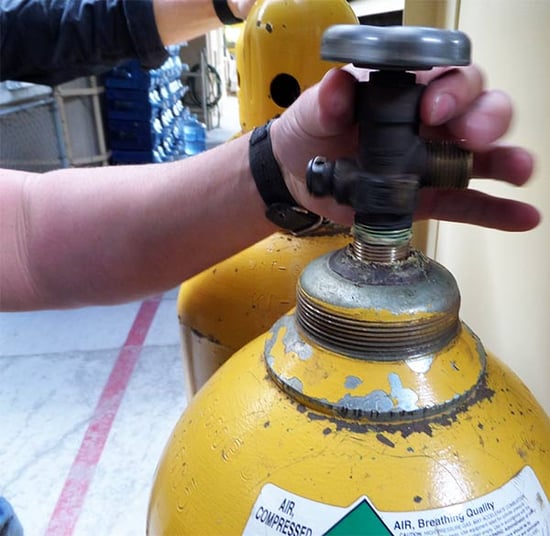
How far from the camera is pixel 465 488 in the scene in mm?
393

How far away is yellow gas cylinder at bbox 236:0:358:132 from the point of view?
717 mm

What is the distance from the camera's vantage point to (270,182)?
2.04ft

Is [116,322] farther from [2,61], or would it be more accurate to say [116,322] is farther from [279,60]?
[279,60]

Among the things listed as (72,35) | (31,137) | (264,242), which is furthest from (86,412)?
(31,137)

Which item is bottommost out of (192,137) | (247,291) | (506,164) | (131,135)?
(192,137)

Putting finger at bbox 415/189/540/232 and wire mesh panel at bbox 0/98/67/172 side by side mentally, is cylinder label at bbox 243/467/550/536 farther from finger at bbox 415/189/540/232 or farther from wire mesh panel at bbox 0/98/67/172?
wire mesh panel at bbox 0/98/67/172

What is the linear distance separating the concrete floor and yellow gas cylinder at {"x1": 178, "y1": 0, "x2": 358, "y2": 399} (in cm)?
74

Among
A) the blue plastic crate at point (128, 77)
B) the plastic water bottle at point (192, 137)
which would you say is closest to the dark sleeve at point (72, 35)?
the blue plastic crate at point (128, 77)

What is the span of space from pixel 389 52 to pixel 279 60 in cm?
41

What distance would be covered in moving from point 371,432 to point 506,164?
0.28 metres

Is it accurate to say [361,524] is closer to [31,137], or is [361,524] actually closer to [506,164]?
[506,164]

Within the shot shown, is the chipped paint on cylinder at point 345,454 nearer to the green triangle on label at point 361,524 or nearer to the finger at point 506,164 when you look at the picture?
the green triangle on label at point 361,524

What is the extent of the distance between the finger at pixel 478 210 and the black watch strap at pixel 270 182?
0.44 feet

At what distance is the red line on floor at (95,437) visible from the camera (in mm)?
1346
